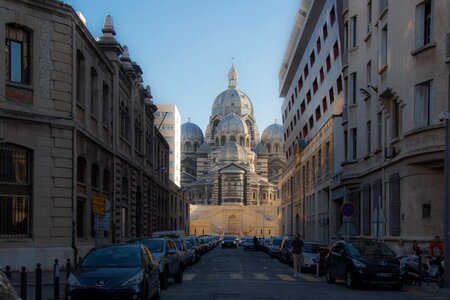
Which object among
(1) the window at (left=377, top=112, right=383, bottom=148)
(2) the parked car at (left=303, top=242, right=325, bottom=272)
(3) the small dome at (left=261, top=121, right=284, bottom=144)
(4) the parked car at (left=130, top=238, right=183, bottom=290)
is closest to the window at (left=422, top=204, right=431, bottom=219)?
(2) the parked car at (left=303, top=242, right=325, bottom=272)

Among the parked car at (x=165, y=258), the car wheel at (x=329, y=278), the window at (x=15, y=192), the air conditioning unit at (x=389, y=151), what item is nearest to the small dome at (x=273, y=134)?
the air conditioning unit at (x=389, y=151)

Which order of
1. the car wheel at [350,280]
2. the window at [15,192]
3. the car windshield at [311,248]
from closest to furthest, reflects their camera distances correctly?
1. the car wheel at [350,280]
2. the window at [15,192]
3. the car windshield at [311,248]

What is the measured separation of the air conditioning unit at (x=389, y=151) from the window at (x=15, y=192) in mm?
13925

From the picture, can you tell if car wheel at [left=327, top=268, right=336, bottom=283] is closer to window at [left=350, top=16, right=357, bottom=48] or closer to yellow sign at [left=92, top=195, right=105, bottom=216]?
yellow sign at [left=92, top=195, right=105, bottom=216]

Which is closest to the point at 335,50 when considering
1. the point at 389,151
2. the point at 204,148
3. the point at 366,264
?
the point at 389,151

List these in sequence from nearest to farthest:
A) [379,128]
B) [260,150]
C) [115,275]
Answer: [115,275]
[379,128]
[260,150]

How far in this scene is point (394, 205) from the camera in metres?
28.9

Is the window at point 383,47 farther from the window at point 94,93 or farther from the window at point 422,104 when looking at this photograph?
the window at point 94,93

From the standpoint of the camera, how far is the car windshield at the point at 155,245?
22181 mm

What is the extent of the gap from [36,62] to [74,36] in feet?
7.09

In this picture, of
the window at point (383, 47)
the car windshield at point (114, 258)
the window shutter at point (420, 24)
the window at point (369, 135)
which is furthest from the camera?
the window at point (369, 135)

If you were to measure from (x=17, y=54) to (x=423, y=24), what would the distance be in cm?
1457

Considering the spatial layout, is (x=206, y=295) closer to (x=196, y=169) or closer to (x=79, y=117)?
(x=79, y=117)

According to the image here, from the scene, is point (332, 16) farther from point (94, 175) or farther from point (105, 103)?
point (94, 175)
